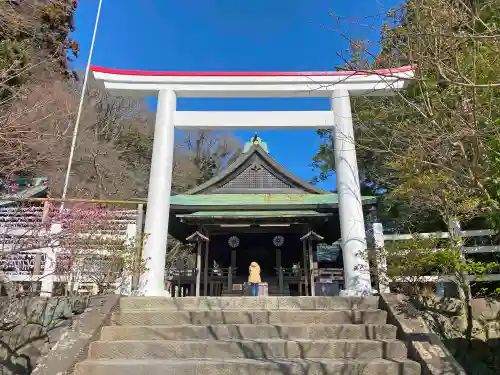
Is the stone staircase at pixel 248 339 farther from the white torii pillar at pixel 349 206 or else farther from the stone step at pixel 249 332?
the white torii pillar at pixel 349 206

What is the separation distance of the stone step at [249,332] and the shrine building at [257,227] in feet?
20.9

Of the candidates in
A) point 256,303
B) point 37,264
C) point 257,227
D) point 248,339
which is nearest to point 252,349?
point 248,339

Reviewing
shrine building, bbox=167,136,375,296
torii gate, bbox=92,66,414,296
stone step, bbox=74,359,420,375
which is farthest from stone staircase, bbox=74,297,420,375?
shrine building, bbox=167,136,375,296

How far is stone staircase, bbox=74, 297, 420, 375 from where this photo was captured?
10.8 feet

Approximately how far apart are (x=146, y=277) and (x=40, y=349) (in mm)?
1695

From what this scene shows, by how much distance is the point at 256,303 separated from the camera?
15.0ft

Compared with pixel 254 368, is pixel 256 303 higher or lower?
higher

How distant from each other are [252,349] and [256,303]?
975mm

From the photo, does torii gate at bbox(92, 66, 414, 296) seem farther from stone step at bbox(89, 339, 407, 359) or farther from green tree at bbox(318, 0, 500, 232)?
stone step at bbox(89, 339, 407, 359)

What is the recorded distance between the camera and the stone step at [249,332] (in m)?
3.88

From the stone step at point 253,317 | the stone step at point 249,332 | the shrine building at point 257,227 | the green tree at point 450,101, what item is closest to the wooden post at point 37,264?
the stone step at point 253,317

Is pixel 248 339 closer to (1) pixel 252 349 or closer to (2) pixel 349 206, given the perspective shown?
(1) pixel 252 349

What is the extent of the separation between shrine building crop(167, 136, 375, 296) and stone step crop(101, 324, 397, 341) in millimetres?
6359

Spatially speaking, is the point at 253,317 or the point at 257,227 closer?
the point at 253,317
